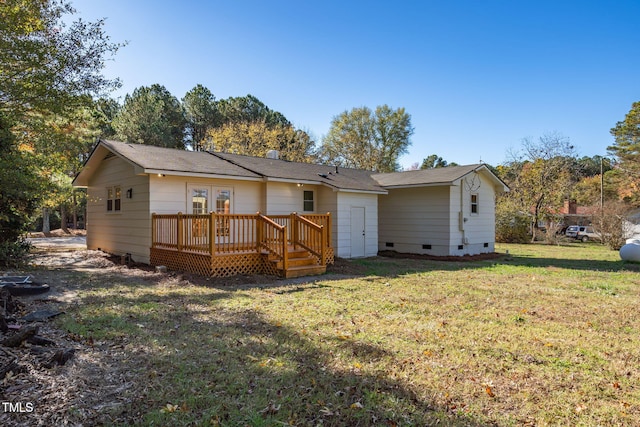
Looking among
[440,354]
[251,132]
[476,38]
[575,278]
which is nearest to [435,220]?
[575,278]

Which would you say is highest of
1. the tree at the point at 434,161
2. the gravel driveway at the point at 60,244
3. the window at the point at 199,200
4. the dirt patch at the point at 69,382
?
the tree at the point at 434,161

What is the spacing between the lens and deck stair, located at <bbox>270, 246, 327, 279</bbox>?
31.4 ft

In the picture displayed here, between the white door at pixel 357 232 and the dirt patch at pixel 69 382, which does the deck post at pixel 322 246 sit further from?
the dirt patch at pixel 69 382

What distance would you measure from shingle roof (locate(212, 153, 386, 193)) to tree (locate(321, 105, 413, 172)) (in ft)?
70.0

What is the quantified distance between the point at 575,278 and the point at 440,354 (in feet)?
25.4

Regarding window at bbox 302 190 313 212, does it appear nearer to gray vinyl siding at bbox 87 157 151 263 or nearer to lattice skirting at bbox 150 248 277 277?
lattice skirting at bbox 150 248 277 277

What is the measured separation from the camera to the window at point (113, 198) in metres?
13.1

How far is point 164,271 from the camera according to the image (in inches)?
396

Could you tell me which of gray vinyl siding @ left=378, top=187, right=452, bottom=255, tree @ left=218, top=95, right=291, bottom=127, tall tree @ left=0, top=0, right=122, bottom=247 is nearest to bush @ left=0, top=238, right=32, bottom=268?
tall tree @ left=0, top=0, right=122, bottom=247

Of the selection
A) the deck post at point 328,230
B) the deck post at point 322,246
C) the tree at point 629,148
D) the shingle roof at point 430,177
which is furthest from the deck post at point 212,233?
the tree at point 629,148

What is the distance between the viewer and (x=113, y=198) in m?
13.4

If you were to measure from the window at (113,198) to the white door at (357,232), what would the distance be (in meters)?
8.58

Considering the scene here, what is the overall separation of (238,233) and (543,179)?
24607 millimetres

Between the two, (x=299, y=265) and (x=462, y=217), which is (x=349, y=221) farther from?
(x=462, y=217)
